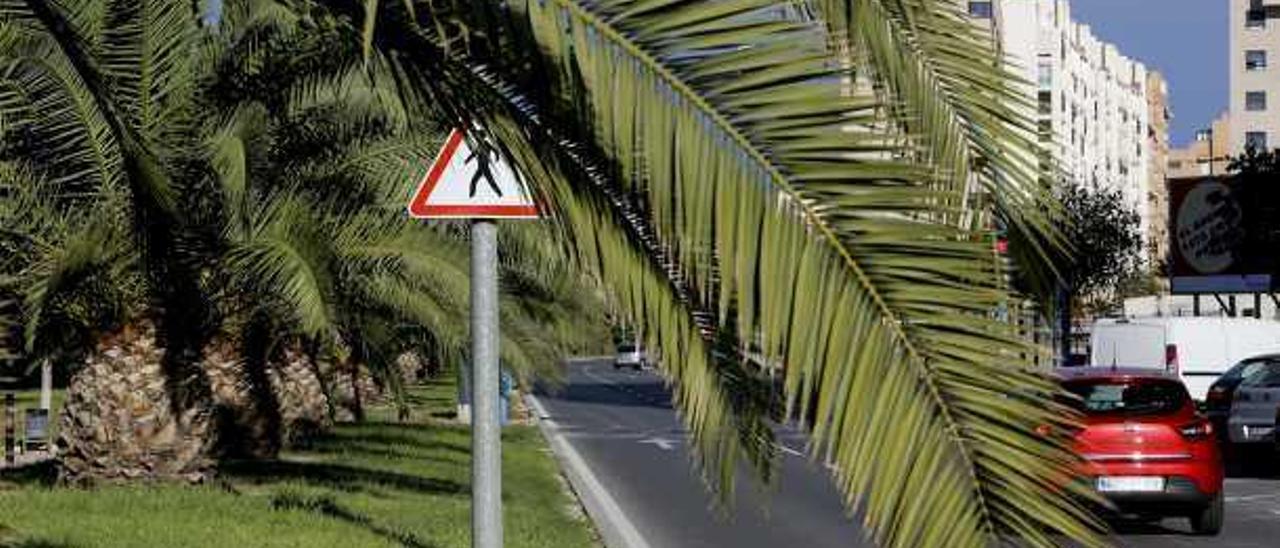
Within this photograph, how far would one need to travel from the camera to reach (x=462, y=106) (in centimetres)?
457

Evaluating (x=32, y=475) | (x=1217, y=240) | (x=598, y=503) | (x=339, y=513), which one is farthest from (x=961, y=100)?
(x=1217, y=240)

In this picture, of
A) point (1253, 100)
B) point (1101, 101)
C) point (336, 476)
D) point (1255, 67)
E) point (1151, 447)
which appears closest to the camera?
point (1151, 447)

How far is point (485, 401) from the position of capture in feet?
28.2

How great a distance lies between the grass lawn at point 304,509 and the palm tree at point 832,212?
5.87 metres

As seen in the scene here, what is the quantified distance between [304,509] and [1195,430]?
720 cm

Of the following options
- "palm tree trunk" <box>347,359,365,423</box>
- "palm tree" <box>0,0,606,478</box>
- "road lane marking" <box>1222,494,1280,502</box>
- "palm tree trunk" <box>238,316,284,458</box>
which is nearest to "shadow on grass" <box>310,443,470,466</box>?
"palm tree trunk" <box>238,316,284,458</box>

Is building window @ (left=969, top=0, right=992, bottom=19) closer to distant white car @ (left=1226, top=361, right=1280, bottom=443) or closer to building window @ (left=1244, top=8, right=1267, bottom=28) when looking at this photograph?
distant white car @ (left=1226, top=361, right=1280, bottom=443)

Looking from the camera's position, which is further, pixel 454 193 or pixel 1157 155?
pixel 1157 155

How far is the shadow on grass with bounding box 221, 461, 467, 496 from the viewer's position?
18.4 meters

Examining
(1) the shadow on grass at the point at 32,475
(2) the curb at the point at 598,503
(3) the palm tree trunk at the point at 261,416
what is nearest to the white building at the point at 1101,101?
(2) the curb at the point at 598,503

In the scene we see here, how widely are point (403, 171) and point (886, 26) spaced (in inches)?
483

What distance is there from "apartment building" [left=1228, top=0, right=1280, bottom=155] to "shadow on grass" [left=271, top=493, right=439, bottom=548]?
3836 inches

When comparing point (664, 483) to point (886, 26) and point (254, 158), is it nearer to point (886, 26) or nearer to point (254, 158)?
point (254, 158)

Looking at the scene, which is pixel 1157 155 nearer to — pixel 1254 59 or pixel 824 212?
pixel 1254 59
